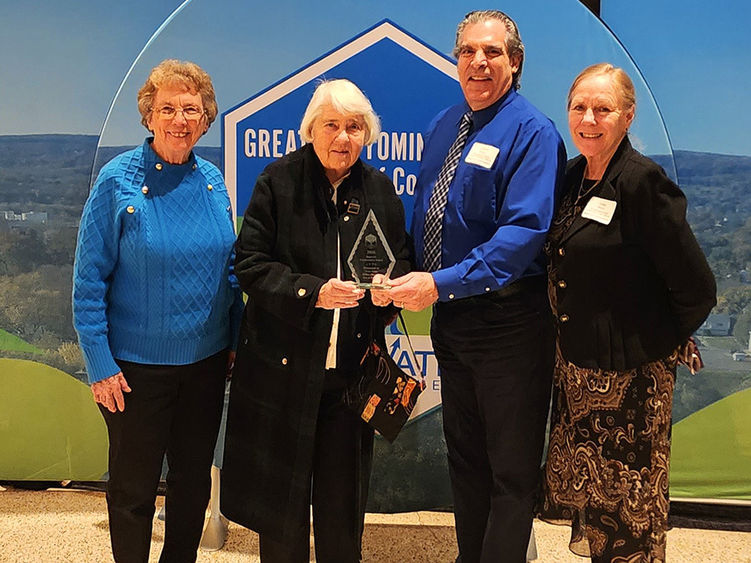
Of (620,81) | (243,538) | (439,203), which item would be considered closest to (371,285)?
(439,203)

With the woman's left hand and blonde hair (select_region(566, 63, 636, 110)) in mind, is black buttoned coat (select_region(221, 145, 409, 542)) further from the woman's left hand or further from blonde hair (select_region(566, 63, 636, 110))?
the woman's left hand

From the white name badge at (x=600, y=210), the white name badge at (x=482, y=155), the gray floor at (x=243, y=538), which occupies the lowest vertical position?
the gray floor at (x=243, y=538)

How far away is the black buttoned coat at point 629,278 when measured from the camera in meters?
1.83

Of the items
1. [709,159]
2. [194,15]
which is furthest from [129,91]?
[709,159]

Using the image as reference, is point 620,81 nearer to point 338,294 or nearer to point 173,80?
point 338,294

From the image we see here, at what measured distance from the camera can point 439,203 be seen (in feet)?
6.84

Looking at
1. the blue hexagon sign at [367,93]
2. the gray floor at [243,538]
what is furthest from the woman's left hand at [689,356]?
the blue hexagon sign at [367,93]

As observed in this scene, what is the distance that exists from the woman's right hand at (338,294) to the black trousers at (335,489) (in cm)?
32

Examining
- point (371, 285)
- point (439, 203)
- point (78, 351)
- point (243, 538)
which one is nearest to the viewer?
point (371, 285)

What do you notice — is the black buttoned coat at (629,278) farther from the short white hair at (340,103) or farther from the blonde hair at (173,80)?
the blonde hair at (173,80)

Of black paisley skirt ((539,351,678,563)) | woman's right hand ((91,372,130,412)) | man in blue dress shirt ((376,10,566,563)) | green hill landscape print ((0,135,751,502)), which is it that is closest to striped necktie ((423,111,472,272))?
man in blue dress shirt ((376,10,566,563))

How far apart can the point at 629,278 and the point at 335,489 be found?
1064 millimetres

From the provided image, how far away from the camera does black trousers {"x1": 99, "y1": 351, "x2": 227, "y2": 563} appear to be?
2.06 metres

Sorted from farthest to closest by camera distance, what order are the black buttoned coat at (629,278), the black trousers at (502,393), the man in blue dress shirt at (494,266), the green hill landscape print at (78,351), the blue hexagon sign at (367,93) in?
the green hill landscape print at (78,351)
the blue hexagon sign at (367,93)
the black trousers at (502,393)
the man in blue dress shirt at (494,266)
the black buttoned coat at (629,278)
